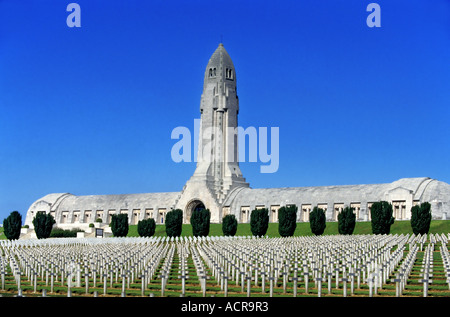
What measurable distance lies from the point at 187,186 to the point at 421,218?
44011 mm

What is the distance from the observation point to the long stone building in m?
73.9

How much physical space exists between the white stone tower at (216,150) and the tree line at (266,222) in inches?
900

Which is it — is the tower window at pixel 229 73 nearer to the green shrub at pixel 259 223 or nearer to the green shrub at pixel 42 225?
the green shrub at pixel 259 223

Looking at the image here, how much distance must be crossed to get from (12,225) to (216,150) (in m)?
34.0

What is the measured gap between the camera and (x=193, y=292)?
68.8 feet

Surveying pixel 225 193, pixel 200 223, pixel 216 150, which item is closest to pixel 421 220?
pixel 200 223

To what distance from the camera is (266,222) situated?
59.9 metres

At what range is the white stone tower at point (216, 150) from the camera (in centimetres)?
8775

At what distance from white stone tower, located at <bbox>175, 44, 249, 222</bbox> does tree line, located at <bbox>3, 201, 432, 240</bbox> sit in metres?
22.9

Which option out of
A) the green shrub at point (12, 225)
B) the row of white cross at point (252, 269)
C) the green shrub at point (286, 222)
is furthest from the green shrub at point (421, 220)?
the green shrub at point (12, 225)

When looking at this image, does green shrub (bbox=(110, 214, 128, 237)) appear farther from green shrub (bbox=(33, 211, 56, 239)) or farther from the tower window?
the tower window

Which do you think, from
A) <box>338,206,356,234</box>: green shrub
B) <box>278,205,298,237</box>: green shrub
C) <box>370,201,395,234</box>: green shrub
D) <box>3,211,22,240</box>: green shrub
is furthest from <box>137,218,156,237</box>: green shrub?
<box>370,201,395,234</box>: green shrub
